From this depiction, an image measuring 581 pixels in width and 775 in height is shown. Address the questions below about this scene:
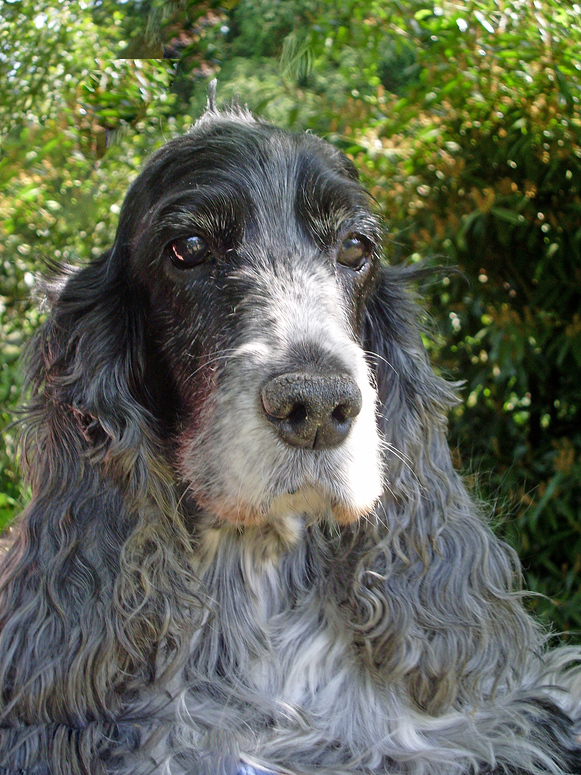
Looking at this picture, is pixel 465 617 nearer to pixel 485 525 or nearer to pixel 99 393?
pixel 485 525

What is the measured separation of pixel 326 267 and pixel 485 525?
815 millimetres

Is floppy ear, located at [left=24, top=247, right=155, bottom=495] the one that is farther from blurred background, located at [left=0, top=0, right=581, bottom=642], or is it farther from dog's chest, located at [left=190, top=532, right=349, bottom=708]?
blurred background, located at [left=0, top=0, right=581, bottom=642]

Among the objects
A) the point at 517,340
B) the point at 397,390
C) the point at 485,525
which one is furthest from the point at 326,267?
the point at 517,340

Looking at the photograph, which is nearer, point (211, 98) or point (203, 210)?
point (203, 210)

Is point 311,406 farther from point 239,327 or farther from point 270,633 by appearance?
point 270,633

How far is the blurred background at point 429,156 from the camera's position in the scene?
2586 millimetres

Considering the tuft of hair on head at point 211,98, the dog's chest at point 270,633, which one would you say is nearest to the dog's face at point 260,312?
the tuft of hair on head at point 211,98

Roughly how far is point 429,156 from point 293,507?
86.7 inches

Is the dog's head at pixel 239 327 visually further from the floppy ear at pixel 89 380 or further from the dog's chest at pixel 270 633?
the dog's chest at pixel 270 633

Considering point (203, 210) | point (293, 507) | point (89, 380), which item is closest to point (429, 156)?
point (203, 210)

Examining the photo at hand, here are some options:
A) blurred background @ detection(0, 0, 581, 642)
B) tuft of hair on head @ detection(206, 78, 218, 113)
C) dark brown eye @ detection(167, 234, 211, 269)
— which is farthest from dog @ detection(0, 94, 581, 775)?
blurred background @ detection(0, 0, 581, 642)

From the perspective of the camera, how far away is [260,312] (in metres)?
1.79

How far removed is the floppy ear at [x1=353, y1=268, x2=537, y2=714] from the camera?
77.9 inches

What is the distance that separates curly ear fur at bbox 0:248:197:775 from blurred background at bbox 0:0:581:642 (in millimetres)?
903
